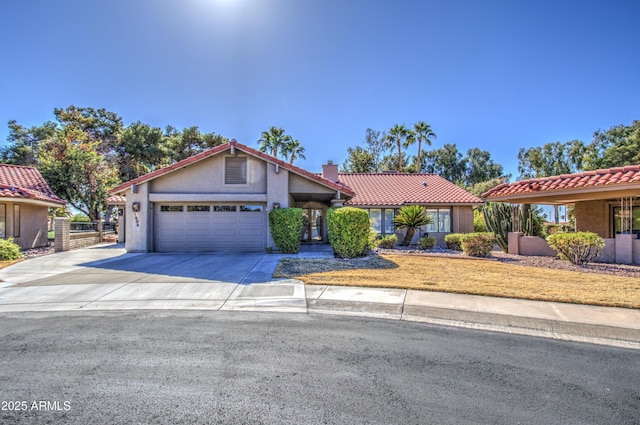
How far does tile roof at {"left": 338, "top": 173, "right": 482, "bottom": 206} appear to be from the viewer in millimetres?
21719

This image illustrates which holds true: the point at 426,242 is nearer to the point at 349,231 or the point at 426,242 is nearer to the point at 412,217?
the point at 412,217

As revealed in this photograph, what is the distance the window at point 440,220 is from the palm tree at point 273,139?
2138 centimetres

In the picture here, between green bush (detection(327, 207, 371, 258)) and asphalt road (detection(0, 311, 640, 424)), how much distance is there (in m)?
7.12

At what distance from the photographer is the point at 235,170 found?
15711 millimetres

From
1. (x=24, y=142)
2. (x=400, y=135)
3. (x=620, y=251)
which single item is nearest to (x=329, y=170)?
(x=620, y=251)

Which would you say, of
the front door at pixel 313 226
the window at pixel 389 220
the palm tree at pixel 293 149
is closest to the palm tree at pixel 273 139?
the palm tree at pixel 293 149

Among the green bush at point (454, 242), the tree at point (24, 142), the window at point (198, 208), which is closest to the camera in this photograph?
the window at point (198, 208)

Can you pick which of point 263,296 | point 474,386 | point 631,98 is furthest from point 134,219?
point 631,98

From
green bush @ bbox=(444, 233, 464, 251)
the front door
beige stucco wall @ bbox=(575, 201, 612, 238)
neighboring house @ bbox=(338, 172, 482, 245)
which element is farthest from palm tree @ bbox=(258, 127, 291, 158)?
beige stucco wall @ bbox=(575, 201, 612, 238)

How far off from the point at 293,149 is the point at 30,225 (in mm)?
25517

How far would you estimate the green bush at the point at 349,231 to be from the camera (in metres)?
12.9

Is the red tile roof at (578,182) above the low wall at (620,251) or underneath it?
above

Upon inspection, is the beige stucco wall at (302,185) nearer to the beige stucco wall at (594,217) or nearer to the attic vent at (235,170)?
the attic vent at (235,170)

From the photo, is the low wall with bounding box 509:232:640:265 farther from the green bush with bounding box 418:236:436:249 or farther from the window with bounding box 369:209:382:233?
the window with bounding box 369:209:382:233
